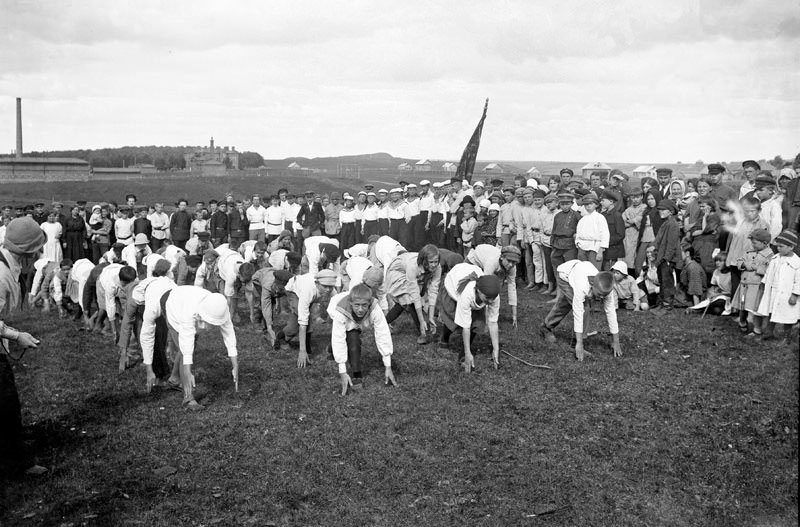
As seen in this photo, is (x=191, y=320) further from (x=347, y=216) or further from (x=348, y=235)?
(x=347, y=216)

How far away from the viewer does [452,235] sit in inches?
674

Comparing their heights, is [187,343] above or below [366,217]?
below

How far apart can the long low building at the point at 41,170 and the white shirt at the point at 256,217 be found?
143 feet

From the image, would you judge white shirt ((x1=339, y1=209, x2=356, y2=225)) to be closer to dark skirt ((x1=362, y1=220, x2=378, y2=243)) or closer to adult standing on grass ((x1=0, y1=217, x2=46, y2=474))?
dark skirt ((x1=362, y1=220, x2=378, y2=243))

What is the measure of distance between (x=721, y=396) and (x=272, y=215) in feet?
45.4

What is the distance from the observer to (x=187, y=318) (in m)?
8.84

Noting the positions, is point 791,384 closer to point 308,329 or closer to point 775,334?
point 775,334

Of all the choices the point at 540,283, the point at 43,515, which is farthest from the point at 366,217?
the point at 43,515

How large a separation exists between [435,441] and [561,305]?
4245 mm

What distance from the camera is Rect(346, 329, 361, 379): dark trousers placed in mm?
9531

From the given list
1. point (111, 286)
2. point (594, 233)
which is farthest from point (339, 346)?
point (594, 233)

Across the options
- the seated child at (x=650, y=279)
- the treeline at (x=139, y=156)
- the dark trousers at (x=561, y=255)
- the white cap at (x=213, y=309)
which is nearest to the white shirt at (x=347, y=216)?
the dark trousers at (x=561, y=255)

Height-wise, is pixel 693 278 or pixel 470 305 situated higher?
pixel 693 278

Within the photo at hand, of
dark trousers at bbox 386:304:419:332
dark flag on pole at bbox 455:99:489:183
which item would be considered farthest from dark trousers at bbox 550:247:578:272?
dark flag on pole at bbox 455:99:489:183
